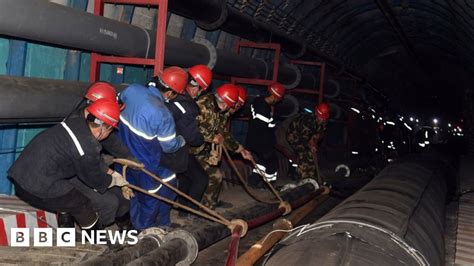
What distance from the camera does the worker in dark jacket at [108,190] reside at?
13.7ft

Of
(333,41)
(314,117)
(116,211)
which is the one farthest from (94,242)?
(333,41)

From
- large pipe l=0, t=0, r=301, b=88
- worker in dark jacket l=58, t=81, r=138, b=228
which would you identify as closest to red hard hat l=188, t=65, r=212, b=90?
large pipe l=0, t=0, r=301, b=88

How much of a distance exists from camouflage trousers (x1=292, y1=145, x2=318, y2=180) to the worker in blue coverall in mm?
3623

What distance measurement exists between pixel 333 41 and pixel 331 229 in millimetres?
12311

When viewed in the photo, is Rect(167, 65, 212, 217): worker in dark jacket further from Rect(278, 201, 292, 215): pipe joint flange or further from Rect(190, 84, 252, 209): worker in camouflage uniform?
Rect(278, 201, 292, 215): pipe joint flange

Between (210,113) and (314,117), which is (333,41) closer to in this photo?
(314,117)

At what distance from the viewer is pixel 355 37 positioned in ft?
53.2

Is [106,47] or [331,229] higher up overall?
[106,47]

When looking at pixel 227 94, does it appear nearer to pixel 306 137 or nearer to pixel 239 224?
pixel 239 224

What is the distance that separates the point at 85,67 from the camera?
5.82m

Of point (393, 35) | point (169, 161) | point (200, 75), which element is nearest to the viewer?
point (169, 161)

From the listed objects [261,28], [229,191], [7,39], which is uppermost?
[261,28]

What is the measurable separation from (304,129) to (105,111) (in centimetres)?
524

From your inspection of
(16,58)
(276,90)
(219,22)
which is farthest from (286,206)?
(16,58)
